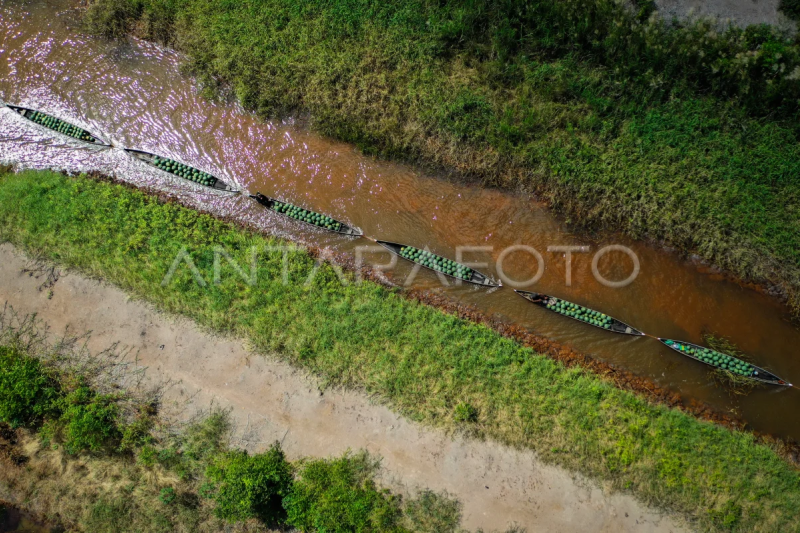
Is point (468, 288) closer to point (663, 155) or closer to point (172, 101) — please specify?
point (663, 155)

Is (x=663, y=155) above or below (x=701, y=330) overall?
above

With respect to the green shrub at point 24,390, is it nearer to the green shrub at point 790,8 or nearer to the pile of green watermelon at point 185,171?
the pile of green watermelon at point 185,171

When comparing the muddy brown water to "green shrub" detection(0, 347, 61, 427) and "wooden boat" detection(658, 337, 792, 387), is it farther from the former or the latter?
"green shrub" detection(0, 347, 61, 427)

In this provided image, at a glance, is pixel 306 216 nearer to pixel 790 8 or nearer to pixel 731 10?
pixel 731 10

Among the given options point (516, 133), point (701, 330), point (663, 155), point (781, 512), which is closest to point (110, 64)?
point (516, 133)

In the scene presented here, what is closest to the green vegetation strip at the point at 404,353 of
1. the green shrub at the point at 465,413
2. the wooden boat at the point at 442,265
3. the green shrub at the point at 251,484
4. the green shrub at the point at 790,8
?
the green shrub at the point at 465,413

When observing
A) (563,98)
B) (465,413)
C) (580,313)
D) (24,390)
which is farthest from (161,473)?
(563,98)
